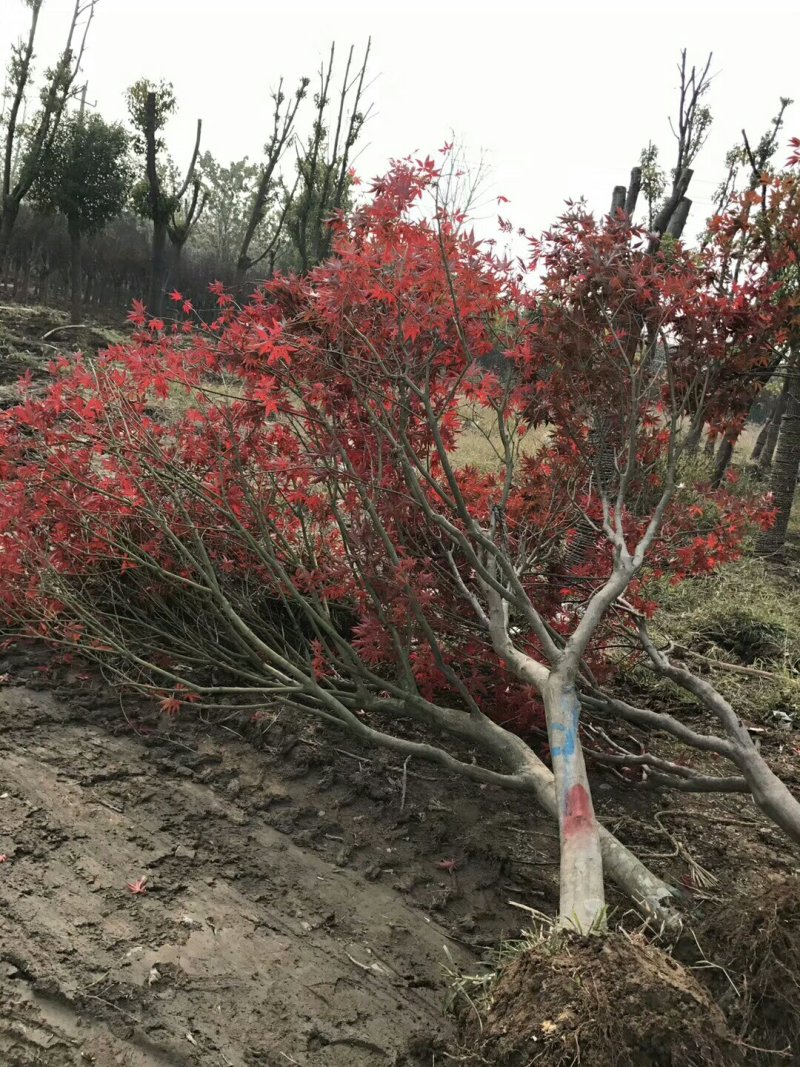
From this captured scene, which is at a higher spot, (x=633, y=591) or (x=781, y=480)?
(x=781, y=480)

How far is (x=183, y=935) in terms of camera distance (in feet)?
7.81

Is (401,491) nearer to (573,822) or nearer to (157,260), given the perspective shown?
(573,822)

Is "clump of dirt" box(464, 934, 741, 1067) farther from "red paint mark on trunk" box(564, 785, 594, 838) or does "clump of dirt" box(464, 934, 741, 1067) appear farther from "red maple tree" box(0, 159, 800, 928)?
"red maple tree" box(0, 159, 800, 928)

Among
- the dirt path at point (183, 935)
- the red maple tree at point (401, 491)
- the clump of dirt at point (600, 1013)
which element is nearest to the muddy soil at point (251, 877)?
the dirt path at point (183, 935)

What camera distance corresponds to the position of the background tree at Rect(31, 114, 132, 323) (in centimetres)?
1529

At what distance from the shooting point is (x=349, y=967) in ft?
7.87

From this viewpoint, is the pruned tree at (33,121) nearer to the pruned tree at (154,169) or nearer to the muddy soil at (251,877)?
the pruned tree at (154,169)

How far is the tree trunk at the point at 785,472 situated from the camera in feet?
25.6

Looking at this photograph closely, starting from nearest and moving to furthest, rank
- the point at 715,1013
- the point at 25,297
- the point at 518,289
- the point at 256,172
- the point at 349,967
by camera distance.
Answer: the point at 715,1013
the point at 349,967
the point at 518,289
the point at 25,297
the point at 256,172

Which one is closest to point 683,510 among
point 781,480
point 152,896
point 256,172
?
point 152,896

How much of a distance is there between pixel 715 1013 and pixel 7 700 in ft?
10.2

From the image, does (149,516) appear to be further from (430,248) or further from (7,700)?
(430,248)

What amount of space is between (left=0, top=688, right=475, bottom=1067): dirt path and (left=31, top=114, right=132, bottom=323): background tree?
14.2m

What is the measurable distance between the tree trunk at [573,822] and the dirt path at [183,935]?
56cm
